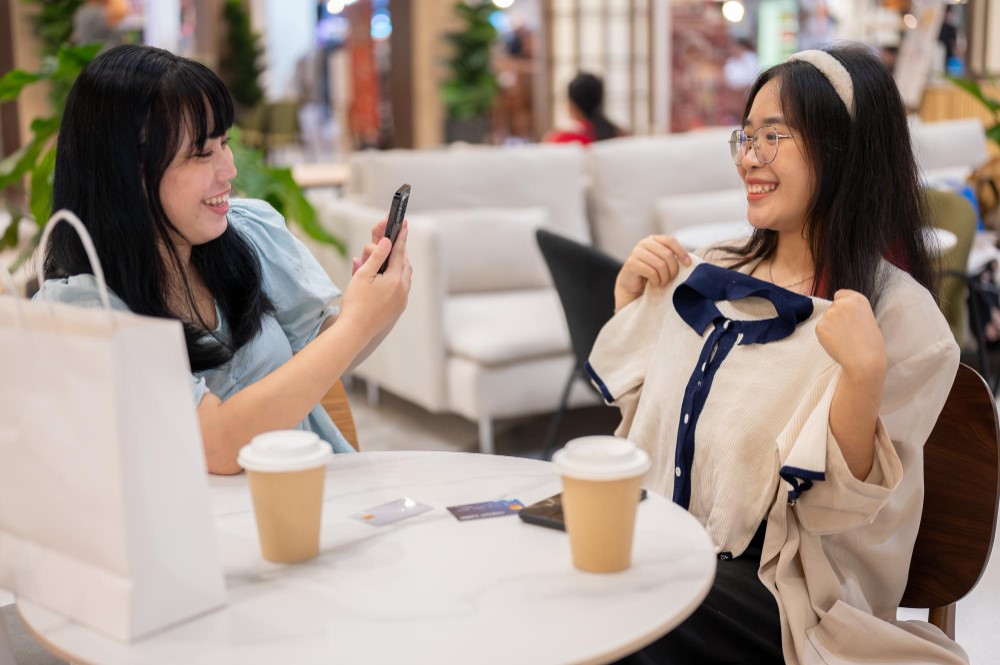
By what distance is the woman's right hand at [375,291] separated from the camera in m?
1.52

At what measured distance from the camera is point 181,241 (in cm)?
164

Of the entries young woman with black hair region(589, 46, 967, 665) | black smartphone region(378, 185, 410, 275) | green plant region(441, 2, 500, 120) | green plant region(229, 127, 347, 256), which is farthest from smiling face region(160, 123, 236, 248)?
green plant region(441, 2, 500, 120)

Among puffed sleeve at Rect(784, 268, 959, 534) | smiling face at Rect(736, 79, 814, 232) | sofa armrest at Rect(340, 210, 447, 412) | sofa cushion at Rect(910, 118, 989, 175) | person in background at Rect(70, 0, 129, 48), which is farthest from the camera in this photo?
person in background at Rect(70, 0, 129, 48)

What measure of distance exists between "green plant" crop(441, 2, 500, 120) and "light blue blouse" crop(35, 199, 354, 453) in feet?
24.2

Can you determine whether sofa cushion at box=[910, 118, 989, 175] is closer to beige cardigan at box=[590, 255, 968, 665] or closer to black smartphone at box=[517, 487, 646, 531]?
beige cardigan at box=[590, 255, 968, 665]

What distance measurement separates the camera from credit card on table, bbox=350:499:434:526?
4.18 feet

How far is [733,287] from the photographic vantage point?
163cm

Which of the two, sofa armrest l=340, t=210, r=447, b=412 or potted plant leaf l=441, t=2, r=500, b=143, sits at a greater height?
potted plant leaf l=441, t=2, r=500, b=143

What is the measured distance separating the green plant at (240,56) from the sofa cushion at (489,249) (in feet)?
24.0

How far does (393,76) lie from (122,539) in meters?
8.50

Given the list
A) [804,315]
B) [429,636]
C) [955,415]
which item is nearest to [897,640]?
[955,415]

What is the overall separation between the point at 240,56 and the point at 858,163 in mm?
10418

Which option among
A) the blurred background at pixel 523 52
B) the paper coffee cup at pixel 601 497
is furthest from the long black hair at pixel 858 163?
the blurred background at pixel 523 52

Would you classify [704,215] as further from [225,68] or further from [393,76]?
[225,68]
